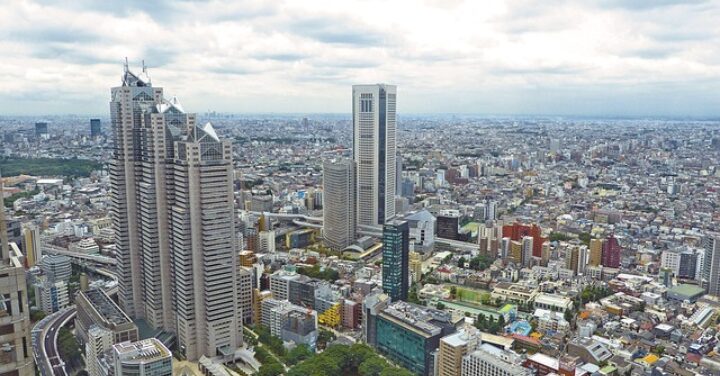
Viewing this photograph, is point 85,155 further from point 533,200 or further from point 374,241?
point 533,200

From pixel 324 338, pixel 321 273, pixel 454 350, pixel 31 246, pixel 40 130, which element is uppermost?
pixel 40 130

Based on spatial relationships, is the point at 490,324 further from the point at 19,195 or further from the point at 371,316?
the point at 19,195

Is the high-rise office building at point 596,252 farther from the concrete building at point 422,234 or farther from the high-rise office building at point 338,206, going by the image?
the high-rise office building at point 338,206

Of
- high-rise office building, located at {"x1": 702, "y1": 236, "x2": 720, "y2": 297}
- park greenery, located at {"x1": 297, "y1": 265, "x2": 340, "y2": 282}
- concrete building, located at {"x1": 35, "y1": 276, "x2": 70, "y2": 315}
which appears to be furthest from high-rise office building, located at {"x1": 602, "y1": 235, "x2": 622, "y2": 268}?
concrete building, located at {"x1": 35, "y1": 276, "x2": 70, "y2": 315}

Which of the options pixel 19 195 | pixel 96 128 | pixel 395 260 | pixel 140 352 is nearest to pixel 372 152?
pixel 395 260

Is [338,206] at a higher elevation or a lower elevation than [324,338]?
higher

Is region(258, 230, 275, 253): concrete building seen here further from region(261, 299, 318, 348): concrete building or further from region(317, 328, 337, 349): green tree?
region(317, 328, 337, 349): green tree

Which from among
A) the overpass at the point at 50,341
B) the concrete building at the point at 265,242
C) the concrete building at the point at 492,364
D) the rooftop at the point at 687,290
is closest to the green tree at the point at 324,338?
the concrete building at the point at 492,364
